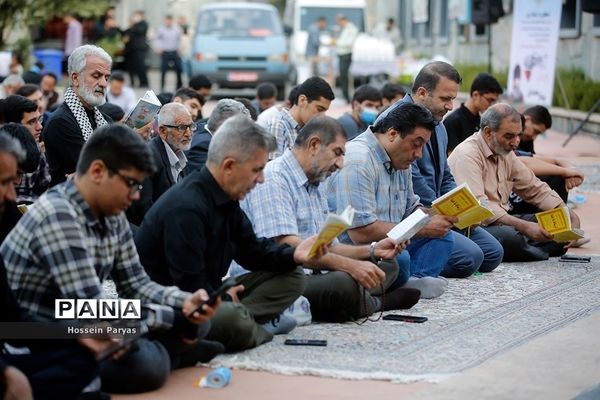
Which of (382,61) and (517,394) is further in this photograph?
(382,61)

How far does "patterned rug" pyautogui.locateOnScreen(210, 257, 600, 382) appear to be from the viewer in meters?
7.03

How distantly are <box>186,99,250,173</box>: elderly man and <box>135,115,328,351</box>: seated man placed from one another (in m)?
2.59

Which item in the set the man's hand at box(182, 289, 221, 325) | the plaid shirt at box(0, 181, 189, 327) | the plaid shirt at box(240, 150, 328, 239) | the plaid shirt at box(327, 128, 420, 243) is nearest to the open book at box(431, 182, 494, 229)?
the plaid shirt at box(327, 128, 420, 243)

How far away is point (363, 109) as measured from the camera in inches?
592

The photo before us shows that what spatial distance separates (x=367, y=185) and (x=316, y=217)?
29.2 inches

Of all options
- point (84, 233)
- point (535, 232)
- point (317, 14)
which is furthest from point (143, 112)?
point (317, 14)

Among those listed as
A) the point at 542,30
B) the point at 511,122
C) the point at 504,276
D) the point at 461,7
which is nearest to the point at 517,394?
the point at 504,276

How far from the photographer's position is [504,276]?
1036 cm

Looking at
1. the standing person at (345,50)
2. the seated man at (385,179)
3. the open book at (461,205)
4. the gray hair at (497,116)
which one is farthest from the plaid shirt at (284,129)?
the standing person at (345,50)

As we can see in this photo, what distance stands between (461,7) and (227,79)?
573 cm

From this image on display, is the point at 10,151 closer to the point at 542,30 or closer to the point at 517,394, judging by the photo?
the point at 517,394

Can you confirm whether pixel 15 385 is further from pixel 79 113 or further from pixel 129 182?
pixel 79 113

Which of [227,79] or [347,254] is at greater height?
[347,254]

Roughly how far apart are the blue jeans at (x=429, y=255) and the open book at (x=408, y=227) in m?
1.48
